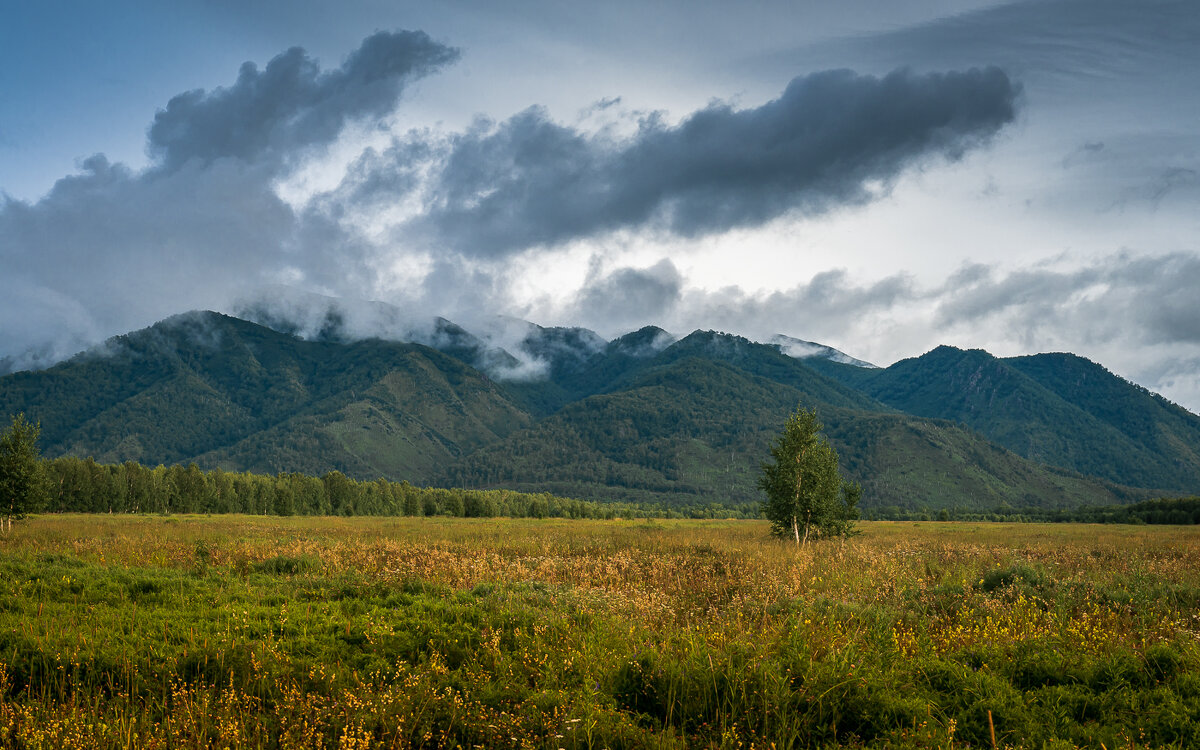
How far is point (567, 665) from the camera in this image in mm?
8070

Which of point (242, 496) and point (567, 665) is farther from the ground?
point (567, 665)

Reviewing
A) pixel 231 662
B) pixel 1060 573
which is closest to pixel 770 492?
pixel 1060 573

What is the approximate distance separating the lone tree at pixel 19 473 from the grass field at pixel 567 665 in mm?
27475

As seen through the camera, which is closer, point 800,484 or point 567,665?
point 567,665

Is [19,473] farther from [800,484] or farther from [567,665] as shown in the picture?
[800,484]

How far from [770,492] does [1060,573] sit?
18714 millimetres

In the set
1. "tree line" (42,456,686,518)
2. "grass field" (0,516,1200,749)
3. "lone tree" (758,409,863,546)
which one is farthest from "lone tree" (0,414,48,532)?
"tree line" (42,456,686,518)

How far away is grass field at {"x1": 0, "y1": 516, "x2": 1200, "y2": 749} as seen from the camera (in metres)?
6.49

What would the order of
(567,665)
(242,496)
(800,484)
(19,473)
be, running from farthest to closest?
(242,496)
(800,484)
(19,473)
(567,665)

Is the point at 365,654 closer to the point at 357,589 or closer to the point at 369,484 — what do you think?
the point at 357,589

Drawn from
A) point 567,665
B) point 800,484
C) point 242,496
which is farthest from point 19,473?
point 242,496

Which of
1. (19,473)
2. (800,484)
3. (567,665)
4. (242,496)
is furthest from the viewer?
(242,496)

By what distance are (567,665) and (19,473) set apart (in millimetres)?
42180

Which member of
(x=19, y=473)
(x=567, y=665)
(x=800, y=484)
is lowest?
(x=567, y=665)
